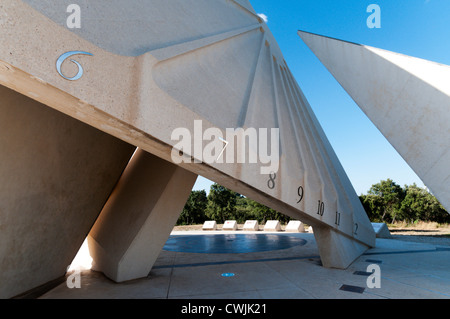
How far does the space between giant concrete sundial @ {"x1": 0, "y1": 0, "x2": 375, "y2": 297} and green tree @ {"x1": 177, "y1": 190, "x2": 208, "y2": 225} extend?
40.3 m

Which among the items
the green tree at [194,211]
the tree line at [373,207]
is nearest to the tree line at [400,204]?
the tree line at [373,207]

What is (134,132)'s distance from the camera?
113 inches

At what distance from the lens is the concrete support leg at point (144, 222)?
17.2 ft

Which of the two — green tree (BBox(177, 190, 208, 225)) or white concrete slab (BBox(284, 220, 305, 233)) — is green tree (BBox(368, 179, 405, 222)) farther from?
green tree (BBox(177, 190, 208, 225))

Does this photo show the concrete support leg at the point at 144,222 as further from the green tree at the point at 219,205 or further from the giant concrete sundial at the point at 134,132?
the green tree at the point at 219,205

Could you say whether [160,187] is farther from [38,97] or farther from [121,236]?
[38,97]

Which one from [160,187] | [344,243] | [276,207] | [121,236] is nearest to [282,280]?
[276,207]

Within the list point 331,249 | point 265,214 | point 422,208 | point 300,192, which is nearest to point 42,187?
point 300,192

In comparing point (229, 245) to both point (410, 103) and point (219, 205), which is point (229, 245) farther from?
point (219, 205)

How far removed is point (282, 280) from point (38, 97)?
5.52 meters

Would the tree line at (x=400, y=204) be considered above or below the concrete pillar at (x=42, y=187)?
below

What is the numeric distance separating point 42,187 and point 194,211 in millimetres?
44648

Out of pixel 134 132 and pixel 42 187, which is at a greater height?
pixel 134 132

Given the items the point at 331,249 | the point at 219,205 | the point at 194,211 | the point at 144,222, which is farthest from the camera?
the point at 194,211
